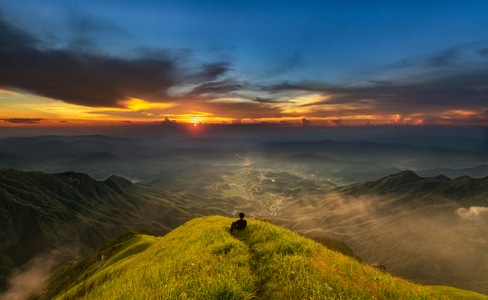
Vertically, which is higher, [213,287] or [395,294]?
[213,287]

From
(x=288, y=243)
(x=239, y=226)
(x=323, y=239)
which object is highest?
(x=288, y=243)

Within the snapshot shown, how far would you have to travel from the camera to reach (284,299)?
9.67 metres

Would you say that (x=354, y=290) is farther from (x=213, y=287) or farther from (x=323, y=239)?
(x=323, y=239)

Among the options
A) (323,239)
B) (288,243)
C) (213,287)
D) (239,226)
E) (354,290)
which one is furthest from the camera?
(323,239)

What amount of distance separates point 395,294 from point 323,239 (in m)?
113

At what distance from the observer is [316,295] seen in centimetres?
955

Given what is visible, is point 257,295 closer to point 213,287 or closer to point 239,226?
point 213,287

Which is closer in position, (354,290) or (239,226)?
(354,290)

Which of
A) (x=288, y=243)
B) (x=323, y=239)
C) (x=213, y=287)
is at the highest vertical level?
(x=213, y=287)

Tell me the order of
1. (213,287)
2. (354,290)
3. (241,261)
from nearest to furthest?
1. (213,287)
2. (354,290)
3. (241,261)

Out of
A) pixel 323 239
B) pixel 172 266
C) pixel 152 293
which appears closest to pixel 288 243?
pixel 172 266

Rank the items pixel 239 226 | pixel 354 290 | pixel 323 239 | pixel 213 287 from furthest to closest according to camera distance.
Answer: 1. pixel 323 239
2. pixel 239 226
3. pixel 354 290
4. pixel 213 287

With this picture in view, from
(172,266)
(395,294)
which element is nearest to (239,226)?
(172,266)

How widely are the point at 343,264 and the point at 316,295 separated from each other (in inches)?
172
